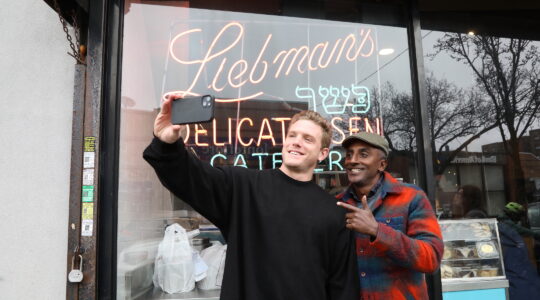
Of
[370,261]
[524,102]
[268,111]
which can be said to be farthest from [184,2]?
[524,102]

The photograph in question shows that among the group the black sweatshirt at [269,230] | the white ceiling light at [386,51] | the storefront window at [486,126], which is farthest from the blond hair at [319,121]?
the storefront window at [486,126]

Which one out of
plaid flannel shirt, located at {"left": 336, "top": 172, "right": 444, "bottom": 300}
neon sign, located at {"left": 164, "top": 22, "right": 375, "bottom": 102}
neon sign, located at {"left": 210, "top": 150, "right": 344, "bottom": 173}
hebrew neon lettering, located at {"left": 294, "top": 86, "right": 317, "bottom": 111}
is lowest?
plaid flannel shirt, located at {"left": 336, "top": 172, "right": 444, "bottom": 300}

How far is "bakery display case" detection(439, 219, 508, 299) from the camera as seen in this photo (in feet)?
11.4

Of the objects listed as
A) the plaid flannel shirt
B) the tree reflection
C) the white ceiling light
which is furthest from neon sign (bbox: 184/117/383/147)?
the plaid flannel shirt

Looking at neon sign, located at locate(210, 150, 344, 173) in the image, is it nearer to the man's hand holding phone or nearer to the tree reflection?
the tree reflection

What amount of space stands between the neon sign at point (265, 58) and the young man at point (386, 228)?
1.97 metres

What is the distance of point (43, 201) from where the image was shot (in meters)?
2.84

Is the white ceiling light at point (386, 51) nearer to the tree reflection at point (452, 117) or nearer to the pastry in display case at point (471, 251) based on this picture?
the tree reflection at point (452, 117)

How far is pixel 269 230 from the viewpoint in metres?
1.73

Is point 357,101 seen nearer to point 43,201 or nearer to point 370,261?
point 370,261

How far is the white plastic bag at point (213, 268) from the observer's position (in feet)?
10.7

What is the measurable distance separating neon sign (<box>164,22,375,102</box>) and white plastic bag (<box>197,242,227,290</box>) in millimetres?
1420

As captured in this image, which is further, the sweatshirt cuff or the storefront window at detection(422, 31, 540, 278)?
the storefront window at detection(422, 31, 540, 278)

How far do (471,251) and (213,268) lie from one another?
2.37 m
